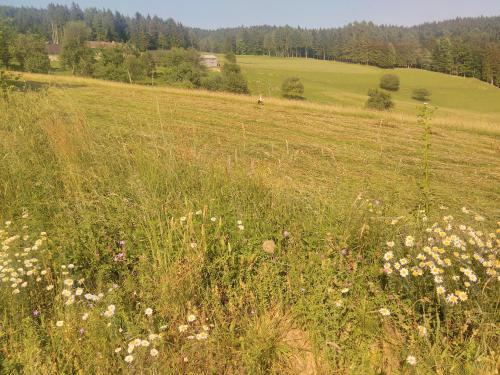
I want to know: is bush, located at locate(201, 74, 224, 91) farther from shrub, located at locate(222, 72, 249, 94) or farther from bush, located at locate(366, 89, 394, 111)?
bush, located at locate(366, 89, 394, 111)

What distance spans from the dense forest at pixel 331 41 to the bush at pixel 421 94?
2115 cm

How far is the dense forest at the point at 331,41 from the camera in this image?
7581 cm

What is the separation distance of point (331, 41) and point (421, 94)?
67.7 metres

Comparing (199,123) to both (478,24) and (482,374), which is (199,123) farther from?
(478,24)

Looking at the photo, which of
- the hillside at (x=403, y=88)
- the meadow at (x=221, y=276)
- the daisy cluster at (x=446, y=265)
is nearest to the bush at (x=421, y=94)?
the hillside at (x=403, y=88)

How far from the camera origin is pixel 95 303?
7.41ft

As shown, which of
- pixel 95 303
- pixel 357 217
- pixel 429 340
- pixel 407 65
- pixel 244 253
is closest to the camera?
pixel 429 340

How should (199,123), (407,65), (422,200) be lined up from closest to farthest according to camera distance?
(422,200), (199,123), (407,65)

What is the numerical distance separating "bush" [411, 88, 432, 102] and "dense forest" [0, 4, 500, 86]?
21.2 metres

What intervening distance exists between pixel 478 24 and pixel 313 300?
201 meters

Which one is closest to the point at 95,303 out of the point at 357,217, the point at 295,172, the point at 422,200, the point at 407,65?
the point at 357,217

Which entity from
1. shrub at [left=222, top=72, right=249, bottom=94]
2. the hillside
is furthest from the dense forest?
shrub at [left=222, top=72, right=249, bottom=94]

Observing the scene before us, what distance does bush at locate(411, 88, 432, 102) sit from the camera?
185 ft

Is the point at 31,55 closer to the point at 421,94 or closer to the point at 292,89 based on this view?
the point at 292,89
